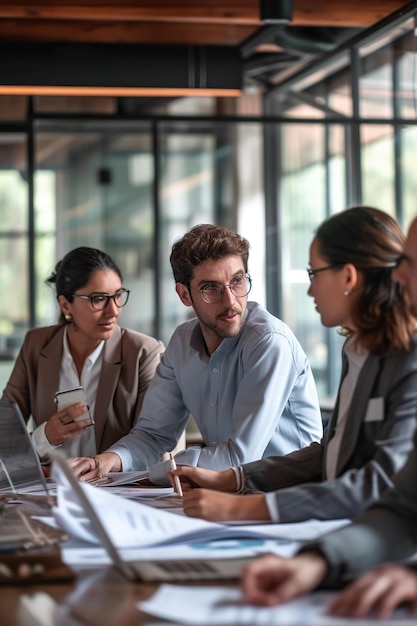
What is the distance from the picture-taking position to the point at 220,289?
11.6ft

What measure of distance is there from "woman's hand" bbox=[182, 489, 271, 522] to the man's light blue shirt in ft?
2.97

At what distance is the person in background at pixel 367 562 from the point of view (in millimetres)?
1431

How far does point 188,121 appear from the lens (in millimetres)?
8039

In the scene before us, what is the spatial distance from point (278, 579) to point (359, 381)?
2.89ft

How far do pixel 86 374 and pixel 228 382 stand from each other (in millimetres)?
919

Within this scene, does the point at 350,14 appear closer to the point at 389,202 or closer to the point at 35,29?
the point at 389,202

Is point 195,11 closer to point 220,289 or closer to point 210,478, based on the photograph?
point 220,289

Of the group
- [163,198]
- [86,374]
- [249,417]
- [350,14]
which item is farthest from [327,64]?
[249,417]

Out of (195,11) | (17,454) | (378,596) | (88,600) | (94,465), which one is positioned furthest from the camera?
(195,11)

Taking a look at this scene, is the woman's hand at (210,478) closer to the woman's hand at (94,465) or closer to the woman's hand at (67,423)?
the woman's hand at (94,465)

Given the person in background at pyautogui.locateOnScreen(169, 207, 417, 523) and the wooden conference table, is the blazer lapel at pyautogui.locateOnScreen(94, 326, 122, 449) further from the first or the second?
the wooden conference table

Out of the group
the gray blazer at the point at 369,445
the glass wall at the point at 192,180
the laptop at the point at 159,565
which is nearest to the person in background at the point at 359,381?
the gray blazer at the point at 369,445

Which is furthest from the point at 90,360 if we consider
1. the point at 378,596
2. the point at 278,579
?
the point at 378,596

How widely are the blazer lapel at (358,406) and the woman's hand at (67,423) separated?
1350 mm
